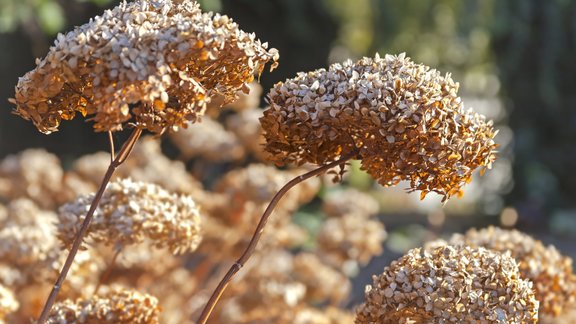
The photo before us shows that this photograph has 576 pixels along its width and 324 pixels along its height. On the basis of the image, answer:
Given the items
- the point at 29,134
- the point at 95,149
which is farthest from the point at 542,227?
the point at 29,134

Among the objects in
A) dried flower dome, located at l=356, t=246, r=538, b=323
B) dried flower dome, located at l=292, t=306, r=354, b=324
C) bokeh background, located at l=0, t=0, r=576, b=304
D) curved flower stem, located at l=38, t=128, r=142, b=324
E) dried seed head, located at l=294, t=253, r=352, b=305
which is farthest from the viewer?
bokeh background, located at l=0, t=0, r=576, b=304

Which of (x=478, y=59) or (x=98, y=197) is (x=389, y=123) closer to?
(x=98, y=197)

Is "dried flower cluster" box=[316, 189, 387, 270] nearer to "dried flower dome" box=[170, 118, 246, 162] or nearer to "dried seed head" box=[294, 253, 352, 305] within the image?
"dried seed head" box=[294, 253, 352, 305]

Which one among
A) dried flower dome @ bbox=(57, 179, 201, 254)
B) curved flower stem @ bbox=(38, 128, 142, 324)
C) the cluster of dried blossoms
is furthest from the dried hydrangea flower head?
the cluster of dried blossoms

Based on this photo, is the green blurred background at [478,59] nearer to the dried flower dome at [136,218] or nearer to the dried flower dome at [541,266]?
the dried flower dome at [541,266]

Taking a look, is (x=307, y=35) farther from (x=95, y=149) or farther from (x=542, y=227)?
(x=542, y=227)

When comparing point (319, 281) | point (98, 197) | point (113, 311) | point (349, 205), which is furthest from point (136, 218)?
point (349, 205)

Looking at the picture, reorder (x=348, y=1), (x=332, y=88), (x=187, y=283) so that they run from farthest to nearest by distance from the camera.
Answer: (x=348, y=1) < (x=187, y=283) < (x=332, y=88)

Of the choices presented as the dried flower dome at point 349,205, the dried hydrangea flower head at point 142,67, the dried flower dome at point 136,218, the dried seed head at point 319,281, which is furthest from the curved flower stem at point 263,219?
the dried flower dome at point 349,205
